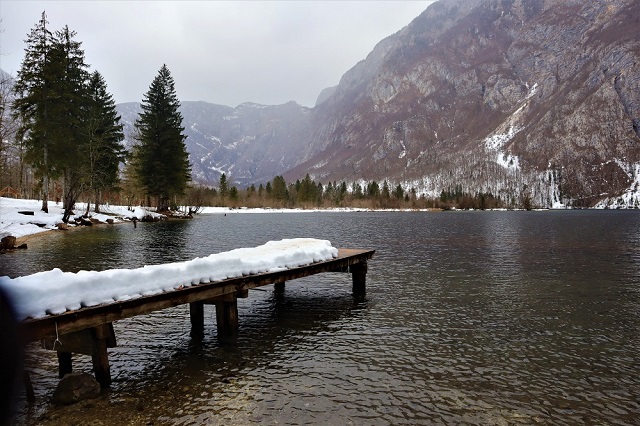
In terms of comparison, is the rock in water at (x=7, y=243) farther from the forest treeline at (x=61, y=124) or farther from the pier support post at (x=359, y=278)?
the pier support post at (x=359, y=278)

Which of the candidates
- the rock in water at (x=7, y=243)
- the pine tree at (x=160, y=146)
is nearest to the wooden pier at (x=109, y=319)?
the rock in water at (x=7, y=243)

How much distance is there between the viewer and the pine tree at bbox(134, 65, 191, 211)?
282 feet

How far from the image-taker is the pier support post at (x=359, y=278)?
864 inches

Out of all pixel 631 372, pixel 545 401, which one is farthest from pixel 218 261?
pixel 631 372

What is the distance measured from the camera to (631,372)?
11.6m

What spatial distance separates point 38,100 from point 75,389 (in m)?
57.2

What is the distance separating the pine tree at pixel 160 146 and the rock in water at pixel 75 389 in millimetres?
80790

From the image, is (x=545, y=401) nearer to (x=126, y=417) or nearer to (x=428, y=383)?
(x=428, y=383)

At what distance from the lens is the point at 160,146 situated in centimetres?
8762

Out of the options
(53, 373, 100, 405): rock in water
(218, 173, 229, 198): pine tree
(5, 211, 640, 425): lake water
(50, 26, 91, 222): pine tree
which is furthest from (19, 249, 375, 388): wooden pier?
(218, 173, 229, 198): pine tree

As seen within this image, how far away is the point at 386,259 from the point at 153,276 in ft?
79.6

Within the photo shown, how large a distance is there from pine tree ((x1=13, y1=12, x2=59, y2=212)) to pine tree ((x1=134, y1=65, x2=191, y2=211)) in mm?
28796

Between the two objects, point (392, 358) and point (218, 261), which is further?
point (218, 261)

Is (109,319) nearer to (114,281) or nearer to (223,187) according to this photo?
(114,281)
